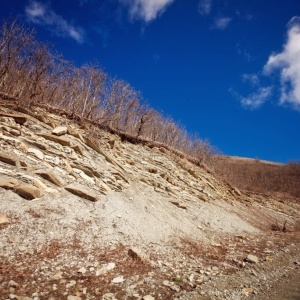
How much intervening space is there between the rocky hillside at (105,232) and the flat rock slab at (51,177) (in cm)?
A: 3

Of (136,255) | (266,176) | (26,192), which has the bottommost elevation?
(136,255)

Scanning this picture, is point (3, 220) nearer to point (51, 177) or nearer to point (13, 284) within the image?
point (13, 284)

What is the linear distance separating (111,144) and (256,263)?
878 centimetres

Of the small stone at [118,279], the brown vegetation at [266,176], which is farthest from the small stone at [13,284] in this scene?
the brown vegetation at [266,176]

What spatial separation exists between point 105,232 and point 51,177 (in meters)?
2.56

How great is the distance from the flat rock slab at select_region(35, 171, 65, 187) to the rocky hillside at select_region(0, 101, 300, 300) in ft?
0.10

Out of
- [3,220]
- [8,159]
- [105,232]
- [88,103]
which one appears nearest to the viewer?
[3,220]

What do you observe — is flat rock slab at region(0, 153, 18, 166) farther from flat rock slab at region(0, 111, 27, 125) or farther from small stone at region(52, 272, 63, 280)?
small stone at region(52, 272, 63, 280)

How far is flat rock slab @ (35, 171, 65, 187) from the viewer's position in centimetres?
753

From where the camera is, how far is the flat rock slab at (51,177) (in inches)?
297

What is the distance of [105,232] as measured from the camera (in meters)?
6.75

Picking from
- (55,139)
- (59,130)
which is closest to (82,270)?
(55,139)

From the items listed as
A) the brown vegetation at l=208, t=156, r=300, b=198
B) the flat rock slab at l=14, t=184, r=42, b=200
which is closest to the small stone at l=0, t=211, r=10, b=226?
the flat rock slab at l=14, t=184, r=42, b=200

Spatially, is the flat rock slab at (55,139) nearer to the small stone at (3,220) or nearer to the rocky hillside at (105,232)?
the rocky hillside at (105,232)
